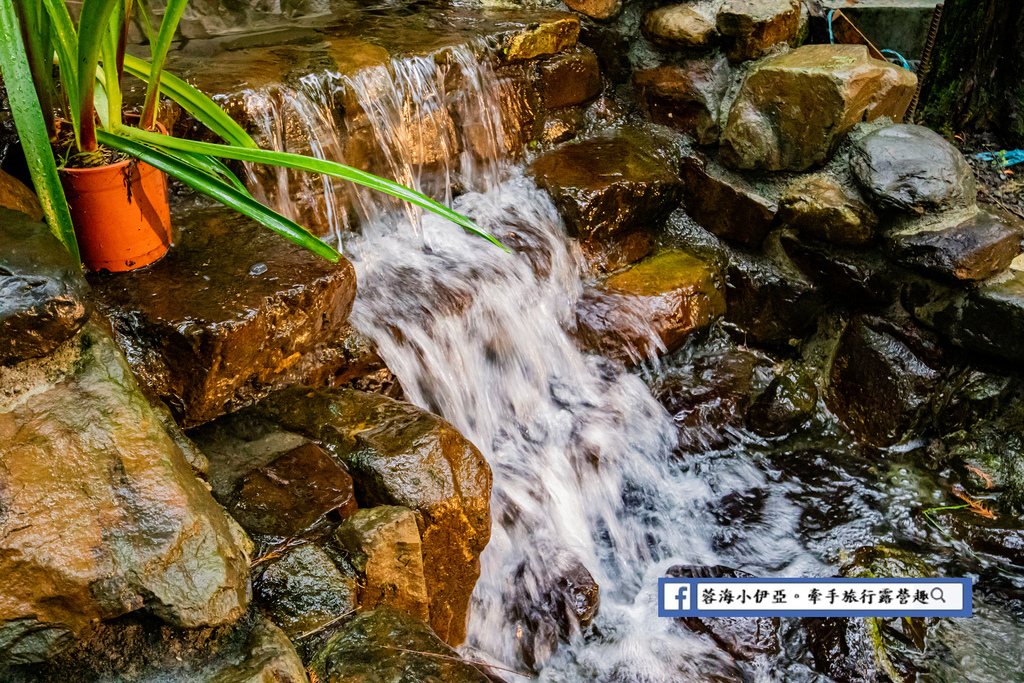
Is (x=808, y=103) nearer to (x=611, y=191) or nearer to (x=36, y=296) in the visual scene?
(x=611, y=191)

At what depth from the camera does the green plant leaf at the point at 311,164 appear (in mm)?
1726

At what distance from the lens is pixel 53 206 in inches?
64.9

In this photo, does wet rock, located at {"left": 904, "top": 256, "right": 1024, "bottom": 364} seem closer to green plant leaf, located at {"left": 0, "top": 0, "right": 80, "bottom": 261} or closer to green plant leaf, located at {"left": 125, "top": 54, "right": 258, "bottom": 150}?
green plant leaf, located at {"left": 125, "top": 54, "right": 258, "bottom": 150}

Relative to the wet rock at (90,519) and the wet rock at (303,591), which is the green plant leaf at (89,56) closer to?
the wet rock at (90,519)

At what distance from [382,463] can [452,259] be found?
1280 mm

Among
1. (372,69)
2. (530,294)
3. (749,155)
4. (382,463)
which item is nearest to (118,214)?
(382,463)

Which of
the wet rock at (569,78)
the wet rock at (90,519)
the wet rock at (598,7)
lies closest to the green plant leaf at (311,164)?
the wet rock at (90,519)

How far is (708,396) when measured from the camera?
334 cm

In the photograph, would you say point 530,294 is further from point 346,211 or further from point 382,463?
point 382,463

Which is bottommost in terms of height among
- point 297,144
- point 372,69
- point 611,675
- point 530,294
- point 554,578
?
point 611,675

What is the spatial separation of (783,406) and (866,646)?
3.80 feet

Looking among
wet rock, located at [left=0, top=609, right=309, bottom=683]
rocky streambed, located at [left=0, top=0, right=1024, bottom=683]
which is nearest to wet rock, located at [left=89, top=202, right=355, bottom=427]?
rocky streambed, located at [left=0, top=0, right=1024, bottom=683]

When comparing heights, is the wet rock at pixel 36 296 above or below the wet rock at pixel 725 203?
above

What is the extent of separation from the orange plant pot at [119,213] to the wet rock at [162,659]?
1.08m
